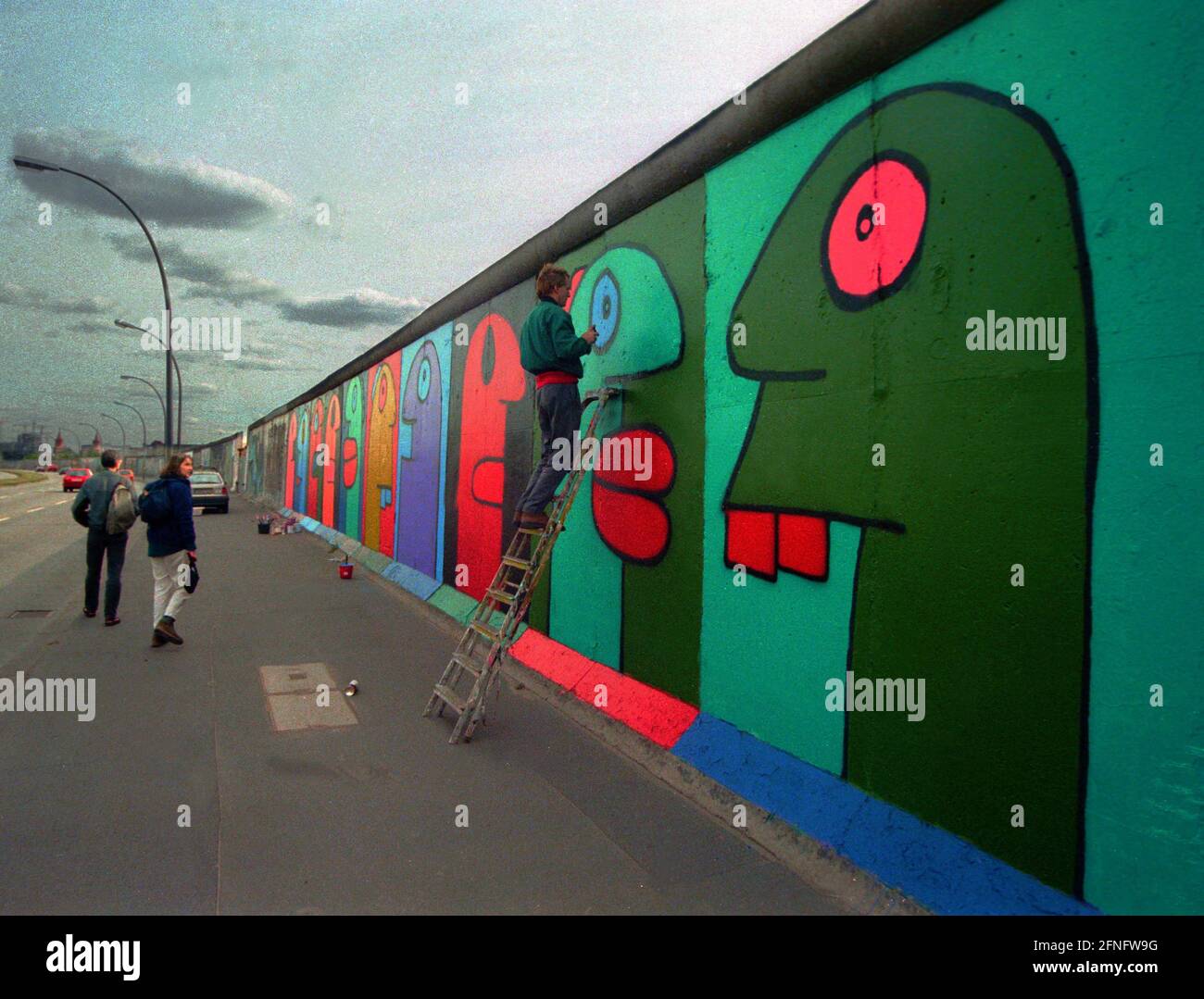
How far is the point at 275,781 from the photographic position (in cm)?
404

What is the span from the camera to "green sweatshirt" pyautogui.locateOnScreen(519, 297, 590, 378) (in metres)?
5.19

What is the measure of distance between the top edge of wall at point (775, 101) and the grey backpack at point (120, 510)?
5.05 metres

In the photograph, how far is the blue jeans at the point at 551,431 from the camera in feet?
17.8

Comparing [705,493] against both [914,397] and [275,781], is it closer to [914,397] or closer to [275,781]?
[914,397]

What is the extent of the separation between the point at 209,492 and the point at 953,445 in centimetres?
2746

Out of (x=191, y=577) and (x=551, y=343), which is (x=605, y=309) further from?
(x=191, y=577)

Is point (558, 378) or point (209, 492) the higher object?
point (558, 378)

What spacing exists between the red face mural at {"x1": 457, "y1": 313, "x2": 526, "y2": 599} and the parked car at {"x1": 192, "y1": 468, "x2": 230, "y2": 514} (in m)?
20.3

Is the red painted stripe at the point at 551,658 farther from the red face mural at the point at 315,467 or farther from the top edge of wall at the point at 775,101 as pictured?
the red face mural at the point at 315,467

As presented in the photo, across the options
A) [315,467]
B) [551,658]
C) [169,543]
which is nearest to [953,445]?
[551,658]

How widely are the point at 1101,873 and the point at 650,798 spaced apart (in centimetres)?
221

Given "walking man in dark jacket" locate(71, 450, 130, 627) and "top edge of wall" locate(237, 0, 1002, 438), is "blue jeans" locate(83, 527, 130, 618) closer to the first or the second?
"walking man in dark jacket" locate(71, 450, 130, 627)

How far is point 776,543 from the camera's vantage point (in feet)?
12.8

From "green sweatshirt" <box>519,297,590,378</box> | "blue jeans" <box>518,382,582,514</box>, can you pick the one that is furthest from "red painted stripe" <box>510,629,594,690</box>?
"green sweatshirt" <box>519,297,590,378</box>
